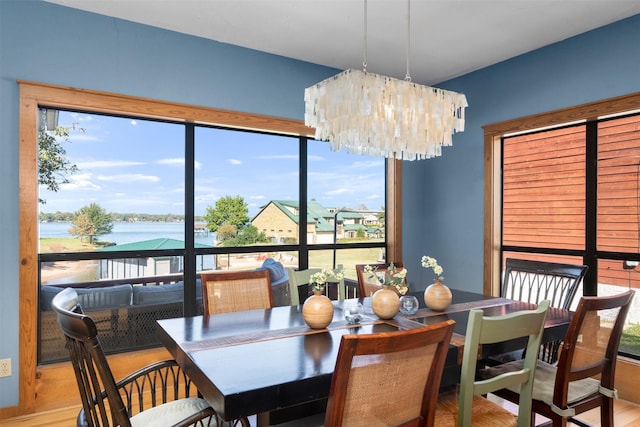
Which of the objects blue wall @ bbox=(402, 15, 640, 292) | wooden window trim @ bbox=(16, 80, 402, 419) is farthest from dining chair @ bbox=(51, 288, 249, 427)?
blue wall @ bbox=(402, 15, 640, 292)

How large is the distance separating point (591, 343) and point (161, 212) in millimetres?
2929

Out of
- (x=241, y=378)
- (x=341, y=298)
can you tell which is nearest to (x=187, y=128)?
(x=341, y=298)

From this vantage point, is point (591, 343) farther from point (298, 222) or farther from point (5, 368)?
point (5, 368)

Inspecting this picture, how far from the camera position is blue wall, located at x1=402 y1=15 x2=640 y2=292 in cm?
306

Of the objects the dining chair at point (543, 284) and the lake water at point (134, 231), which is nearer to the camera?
the dining chair at point (543, 284)

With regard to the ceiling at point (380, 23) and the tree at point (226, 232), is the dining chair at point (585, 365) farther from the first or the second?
the tree at point (226, 232)

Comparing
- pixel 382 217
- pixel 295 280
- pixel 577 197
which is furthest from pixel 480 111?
pixel 295 280

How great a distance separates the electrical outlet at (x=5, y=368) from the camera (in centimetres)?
265

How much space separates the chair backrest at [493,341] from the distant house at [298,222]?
95.5 inches

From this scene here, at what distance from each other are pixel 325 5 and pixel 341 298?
1.98 m

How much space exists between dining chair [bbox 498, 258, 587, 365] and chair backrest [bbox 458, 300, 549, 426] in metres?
0.83

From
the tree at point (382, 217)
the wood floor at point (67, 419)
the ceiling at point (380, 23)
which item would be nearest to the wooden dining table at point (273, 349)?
the wood floor at point (67, 419)

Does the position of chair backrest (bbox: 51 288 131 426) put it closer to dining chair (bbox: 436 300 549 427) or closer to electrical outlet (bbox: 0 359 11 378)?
dining chair (bbox: 436 300 549 427)

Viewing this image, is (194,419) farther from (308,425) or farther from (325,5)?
(325,5)
